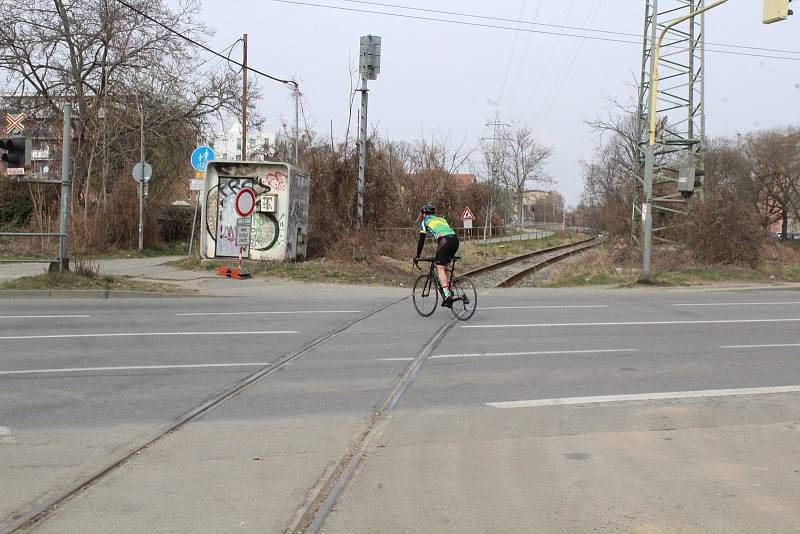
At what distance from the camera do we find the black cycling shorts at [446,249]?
12.2 meters

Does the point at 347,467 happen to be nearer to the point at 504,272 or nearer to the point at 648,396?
the point at 648,396

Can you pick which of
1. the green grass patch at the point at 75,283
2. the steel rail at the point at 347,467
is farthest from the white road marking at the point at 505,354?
the green grass patch at the point at 75,283

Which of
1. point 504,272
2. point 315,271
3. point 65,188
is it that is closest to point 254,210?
point 315,271

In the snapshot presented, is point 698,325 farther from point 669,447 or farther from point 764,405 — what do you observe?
point 669,447

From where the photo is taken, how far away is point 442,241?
12289mm

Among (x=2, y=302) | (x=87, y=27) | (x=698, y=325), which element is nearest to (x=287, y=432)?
(x=698, y=325)

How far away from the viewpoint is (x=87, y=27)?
28.6 m

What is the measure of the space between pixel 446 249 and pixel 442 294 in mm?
790

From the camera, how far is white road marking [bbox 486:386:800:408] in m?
6.88

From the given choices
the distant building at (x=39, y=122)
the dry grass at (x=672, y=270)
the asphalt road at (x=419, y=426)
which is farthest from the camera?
the distant building at (x=39, y=122)

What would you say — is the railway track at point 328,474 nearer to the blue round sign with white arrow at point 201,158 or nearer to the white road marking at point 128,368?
the white road marking at point 128,368

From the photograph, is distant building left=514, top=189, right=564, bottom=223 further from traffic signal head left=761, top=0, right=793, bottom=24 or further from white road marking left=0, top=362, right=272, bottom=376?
white road marking left=0, top=362, right=272, bottom=376

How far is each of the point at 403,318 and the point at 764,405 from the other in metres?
6.99

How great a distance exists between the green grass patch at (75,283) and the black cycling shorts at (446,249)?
7056mm
